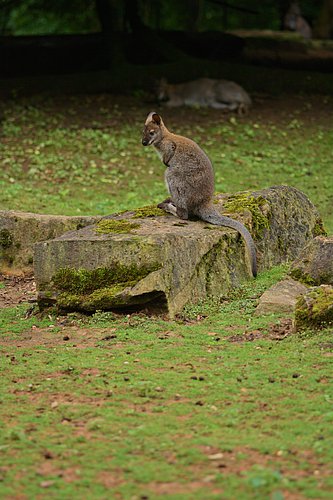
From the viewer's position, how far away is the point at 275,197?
11.4m

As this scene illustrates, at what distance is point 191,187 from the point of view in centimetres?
1038

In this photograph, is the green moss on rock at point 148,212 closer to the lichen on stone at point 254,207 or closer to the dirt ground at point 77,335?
the lichen on stone at point 254,207

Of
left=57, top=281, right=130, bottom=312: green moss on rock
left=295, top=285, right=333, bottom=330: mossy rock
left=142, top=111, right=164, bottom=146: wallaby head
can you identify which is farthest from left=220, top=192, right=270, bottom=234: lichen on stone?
left=295, top=285, right=333, bottom=330: mossy rock

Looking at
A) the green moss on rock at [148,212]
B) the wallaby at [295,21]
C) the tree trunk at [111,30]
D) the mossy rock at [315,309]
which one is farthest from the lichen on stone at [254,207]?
the wallaby at [295,21]

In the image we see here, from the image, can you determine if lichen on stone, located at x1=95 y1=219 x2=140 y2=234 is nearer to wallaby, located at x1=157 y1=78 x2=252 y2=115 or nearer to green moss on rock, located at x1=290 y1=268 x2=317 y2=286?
green moss on rock, located at x1=290 y1=268 x2=317 y2=286

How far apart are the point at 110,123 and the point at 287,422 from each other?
636 inches

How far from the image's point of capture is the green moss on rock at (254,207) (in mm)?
10867

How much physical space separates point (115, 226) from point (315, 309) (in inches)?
113

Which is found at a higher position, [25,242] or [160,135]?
[160,135]

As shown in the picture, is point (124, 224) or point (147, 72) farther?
point (147, 72)

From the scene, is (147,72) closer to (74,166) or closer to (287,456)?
(74,166)

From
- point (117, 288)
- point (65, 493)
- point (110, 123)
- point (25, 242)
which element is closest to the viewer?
point (65, 493)

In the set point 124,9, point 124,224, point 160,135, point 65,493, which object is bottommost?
point 65,493

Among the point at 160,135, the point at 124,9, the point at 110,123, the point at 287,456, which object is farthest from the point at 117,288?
the point at 124,9
